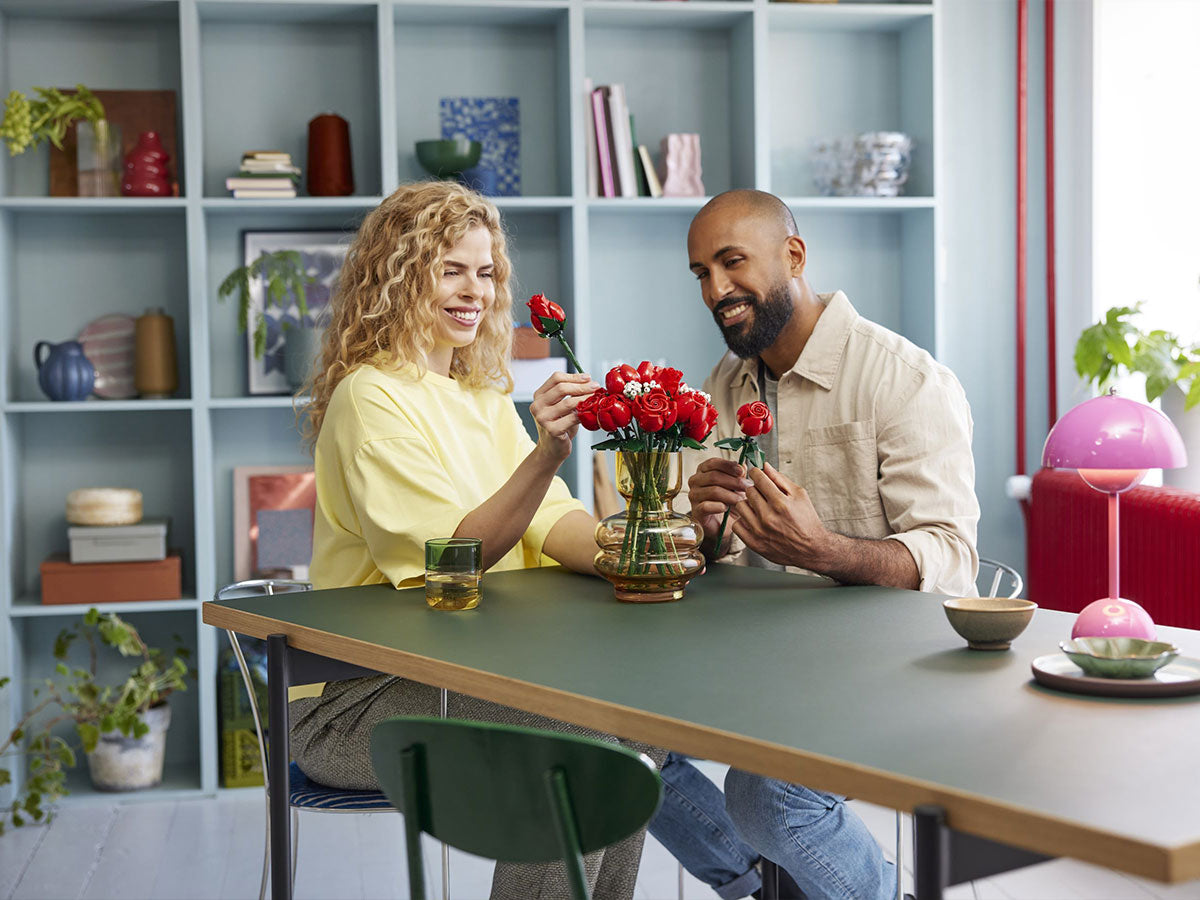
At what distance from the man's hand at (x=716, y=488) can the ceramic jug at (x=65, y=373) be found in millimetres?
2230

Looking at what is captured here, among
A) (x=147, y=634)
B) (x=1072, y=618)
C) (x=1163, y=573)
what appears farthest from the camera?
(x=147, y=634)

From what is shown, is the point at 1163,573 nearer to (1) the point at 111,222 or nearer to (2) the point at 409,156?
(2) the point at 409,156

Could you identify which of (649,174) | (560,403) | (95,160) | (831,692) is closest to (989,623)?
(831,692)

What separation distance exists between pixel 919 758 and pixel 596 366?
2957 millimetres

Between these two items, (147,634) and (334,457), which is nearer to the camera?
(334,457)

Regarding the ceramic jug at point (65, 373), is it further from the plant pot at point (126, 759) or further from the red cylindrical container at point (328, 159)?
the plant pot at point (126, 759)

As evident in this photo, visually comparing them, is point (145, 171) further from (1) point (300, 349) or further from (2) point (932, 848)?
(2) point (932, 848)

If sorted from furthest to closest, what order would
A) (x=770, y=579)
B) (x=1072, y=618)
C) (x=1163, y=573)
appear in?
(x=1163, y=573) < (x=770, y=579) < (x=1072, y=618)

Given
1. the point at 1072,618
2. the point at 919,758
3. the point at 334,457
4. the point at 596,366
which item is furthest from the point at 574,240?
the point at 919,758

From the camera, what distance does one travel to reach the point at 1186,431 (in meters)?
3.30

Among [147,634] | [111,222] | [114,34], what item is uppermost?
[114,34]

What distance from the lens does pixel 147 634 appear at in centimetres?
389

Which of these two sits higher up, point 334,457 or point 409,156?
point 409,156

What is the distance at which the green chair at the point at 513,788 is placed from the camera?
1.07 meters
